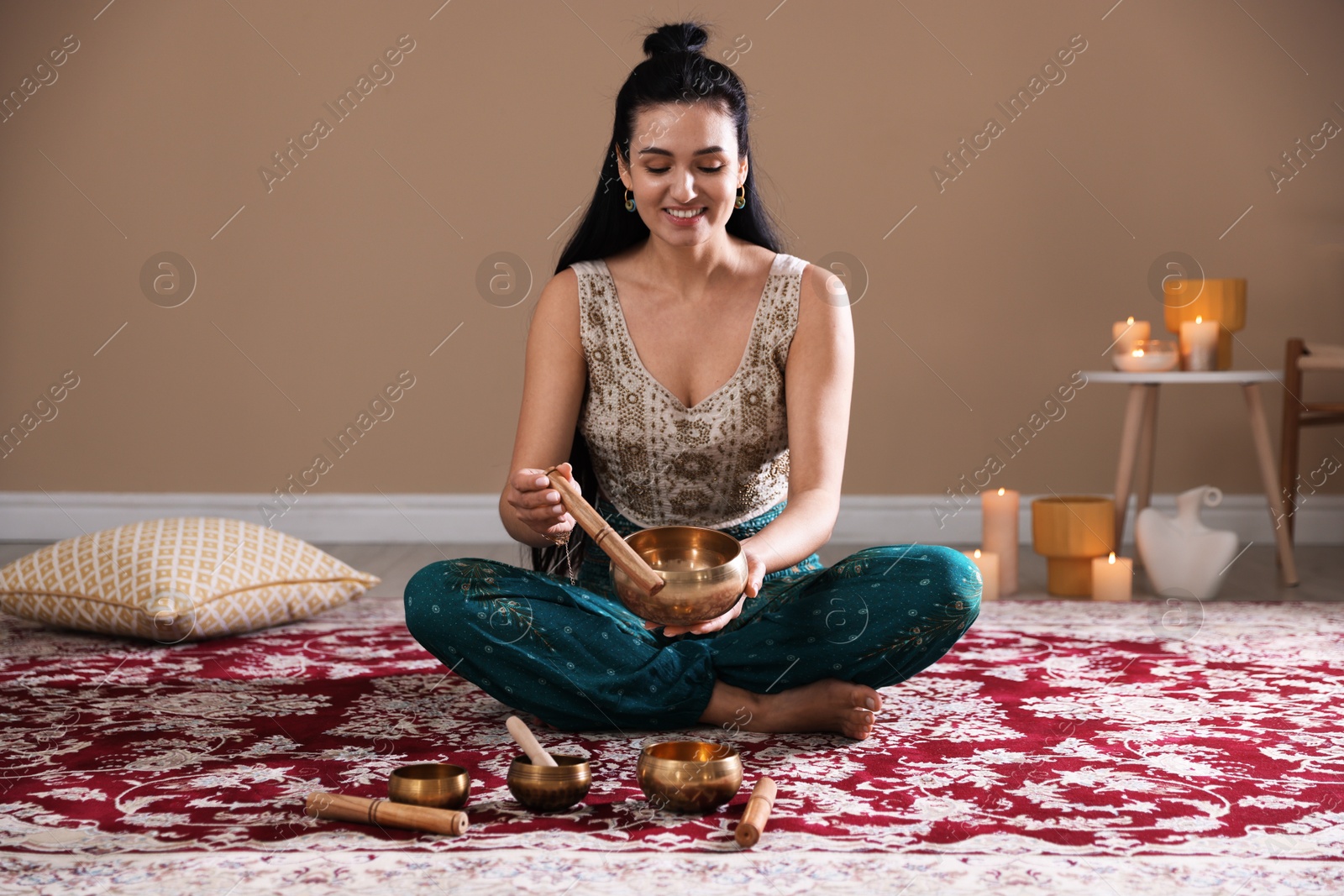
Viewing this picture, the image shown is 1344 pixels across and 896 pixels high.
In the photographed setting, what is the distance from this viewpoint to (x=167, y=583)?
2406 millimetres

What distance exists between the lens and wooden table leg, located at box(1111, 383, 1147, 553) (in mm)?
Result: 3219

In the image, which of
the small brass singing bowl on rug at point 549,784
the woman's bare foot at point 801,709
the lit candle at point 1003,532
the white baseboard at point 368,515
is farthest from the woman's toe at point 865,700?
the white baseboard at point 368,515

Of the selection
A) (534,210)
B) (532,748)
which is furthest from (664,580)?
(534,210)

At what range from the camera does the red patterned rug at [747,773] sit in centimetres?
129

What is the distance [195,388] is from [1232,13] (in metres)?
3.28

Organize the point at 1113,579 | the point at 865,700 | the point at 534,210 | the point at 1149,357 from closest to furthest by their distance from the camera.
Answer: the point at 865,700, the point at 1113,579, the point at 1149,357, the point at 534,210

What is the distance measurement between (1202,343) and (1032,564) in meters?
0.74

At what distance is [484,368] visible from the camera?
3910mm

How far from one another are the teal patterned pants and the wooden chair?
1890 millimetres


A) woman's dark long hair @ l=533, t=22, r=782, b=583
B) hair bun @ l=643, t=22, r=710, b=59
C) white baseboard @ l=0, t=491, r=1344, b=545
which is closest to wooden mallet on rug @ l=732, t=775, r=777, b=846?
woman's dark long hair @ l=533, t=22, r=782, b=583

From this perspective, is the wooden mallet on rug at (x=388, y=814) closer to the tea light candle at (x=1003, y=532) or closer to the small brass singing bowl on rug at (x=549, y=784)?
the small brass singing bowl on rug at (x=549, y=784)

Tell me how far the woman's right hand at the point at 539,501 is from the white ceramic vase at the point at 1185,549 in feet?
6.12

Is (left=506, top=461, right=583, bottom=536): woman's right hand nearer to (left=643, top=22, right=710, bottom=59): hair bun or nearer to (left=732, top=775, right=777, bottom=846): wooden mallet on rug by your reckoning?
(left=732, top=775, right=777, bottom=846): wooden mallet on rug

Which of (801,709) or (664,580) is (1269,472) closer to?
(801,709)
